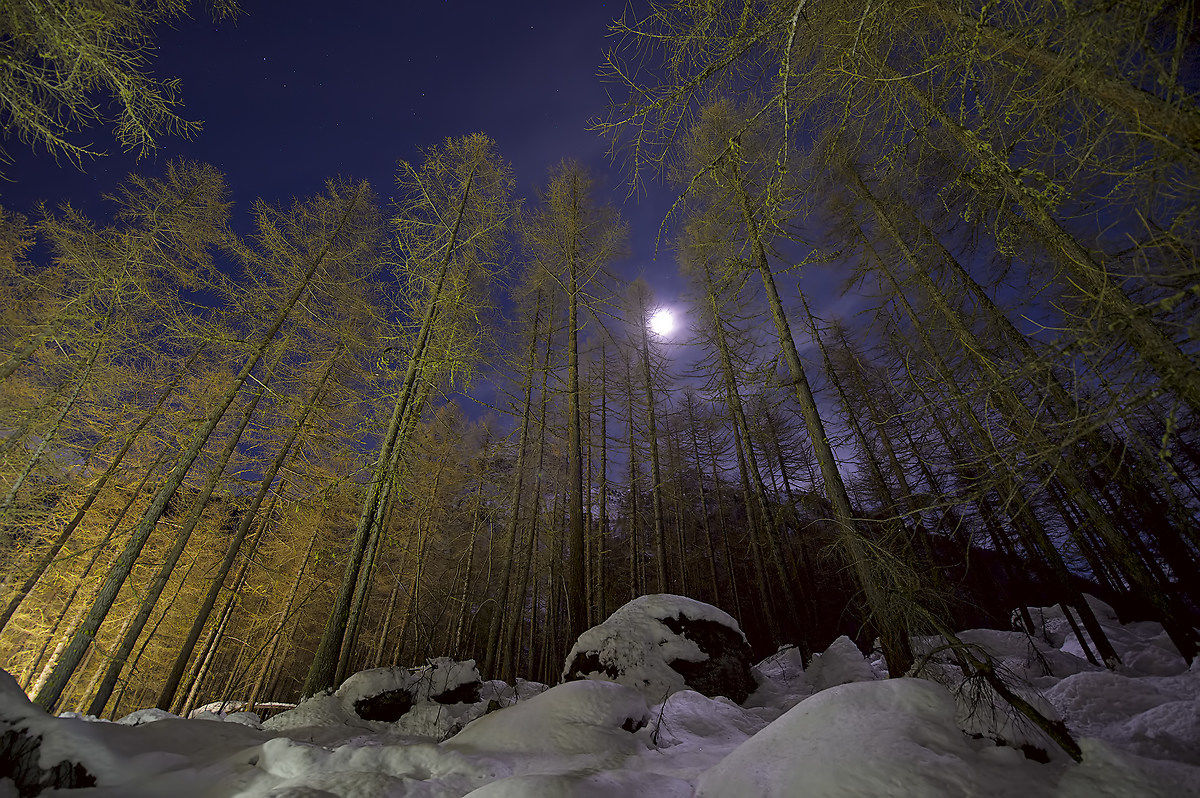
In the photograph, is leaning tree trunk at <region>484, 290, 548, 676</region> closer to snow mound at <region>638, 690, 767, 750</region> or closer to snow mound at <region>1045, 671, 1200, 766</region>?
snow mound at <region>638, 690, 767, 750</region>

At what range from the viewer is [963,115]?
330 cm

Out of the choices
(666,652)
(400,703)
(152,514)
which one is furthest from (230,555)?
(666,652)

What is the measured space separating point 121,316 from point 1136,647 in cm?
2142

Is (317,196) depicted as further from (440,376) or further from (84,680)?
(84,680)

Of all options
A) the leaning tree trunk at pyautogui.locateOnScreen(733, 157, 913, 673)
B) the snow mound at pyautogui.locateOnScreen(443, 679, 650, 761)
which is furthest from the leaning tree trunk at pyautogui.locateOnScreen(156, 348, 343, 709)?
the leaning tree trunk at pyautogui.locateOnScreen(733, 157, 913, 673)

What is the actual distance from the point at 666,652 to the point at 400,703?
439 centimetres

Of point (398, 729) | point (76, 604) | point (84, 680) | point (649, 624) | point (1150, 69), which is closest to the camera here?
point (1150, 69)

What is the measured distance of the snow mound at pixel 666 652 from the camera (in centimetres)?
663

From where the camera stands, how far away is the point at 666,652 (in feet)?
22.7

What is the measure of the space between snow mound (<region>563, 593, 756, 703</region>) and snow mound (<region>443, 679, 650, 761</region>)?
2.65 m

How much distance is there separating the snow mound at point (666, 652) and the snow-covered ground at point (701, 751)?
219 centimetres

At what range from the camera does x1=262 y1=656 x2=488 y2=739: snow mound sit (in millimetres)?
5438

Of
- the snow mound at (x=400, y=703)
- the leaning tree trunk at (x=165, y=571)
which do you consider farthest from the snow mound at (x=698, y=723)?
the leaning tree trunk at (x=165, y=571)

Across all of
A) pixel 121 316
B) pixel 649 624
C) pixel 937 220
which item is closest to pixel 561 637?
pixel 649 624
